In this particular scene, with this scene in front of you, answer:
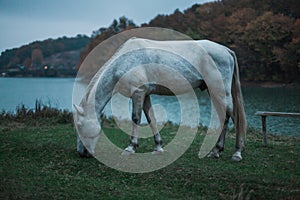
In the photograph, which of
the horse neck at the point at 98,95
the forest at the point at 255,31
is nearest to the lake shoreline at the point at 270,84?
the forest at the point at 255,31

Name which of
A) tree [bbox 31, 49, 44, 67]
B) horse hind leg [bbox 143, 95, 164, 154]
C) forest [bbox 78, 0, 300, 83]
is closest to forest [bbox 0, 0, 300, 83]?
forest [bbox 78, 0, 300, 83]

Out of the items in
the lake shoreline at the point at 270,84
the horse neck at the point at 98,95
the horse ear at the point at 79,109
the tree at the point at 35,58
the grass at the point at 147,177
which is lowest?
the lake shoreline at the point at 270,84

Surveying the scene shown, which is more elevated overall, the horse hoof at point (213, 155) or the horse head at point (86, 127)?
the horse head at point (86, 127)

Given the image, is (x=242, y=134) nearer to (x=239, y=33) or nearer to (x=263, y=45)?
(x=263, y=45)

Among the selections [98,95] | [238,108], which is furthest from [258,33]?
[98,95]

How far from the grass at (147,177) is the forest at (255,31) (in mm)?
29669

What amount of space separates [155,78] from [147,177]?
194 centimetres

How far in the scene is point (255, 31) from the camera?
133 feet

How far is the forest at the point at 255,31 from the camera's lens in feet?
124

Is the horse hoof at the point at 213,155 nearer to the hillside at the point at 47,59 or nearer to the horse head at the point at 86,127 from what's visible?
the horse head at the point at 86,127

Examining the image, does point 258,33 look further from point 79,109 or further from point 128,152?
point 79,109

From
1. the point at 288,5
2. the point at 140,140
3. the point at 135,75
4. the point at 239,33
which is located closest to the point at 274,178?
the point at 135,75

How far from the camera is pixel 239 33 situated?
144ft

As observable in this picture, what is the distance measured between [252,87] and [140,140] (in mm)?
34767
